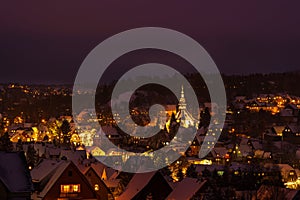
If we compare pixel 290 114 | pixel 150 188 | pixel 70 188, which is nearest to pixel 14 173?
pixel 70 188

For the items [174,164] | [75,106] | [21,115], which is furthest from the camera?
[75,106]

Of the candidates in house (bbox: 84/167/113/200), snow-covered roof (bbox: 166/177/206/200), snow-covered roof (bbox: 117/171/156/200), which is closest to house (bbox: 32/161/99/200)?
house (bbox: 84/167/113/200)

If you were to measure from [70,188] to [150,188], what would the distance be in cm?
407

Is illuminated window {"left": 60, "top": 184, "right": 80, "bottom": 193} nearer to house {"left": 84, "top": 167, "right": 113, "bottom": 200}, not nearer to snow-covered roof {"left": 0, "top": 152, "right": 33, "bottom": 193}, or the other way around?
house {"left": 84, "top": 167, "right": 113, "bottom": 200}

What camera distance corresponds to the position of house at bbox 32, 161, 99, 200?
2538cm

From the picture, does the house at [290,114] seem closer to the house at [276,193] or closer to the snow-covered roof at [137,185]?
the house at [276,193]

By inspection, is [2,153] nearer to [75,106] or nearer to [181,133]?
[181,133]

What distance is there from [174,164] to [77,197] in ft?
71.1

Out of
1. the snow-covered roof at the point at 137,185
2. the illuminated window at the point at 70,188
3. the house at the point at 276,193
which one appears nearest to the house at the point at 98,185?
the snow-covered roof at the point at 137,185

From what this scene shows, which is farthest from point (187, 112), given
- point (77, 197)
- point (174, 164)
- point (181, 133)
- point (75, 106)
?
point (77, 197)

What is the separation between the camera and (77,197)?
2550 centimetres

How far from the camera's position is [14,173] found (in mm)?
19609

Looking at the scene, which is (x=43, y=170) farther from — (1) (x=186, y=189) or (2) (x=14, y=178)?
(2) (x=14, y=178)

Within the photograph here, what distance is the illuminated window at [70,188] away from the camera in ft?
83.5
